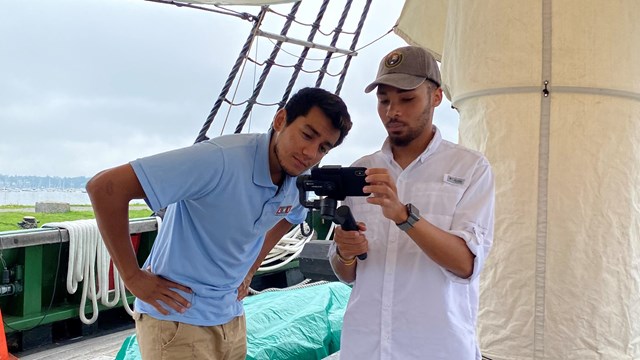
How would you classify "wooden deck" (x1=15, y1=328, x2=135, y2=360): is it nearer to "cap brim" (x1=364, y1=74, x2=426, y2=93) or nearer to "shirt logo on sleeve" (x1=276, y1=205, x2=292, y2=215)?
"shirt logo on sleeve" (x1=276, y1=205, x2=292, y2=215)

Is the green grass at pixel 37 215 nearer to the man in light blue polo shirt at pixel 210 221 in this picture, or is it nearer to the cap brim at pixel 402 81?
the man in light blue polo shirt at pixel 210 221

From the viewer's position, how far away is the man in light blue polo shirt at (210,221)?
1332mm

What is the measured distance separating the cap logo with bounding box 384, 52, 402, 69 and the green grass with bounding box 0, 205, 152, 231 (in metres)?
2.70

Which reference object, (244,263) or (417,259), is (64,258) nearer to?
(244,263)

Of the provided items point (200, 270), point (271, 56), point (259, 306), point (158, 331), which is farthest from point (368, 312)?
point (271, 56)

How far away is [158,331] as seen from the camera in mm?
1413

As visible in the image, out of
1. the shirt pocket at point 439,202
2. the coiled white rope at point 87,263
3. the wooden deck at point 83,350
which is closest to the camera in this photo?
the shirt pocket at point 439,202

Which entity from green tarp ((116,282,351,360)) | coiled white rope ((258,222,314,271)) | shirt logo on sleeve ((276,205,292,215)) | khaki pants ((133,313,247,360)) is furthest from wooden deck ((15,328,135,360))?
shirt logo on sleeve ((276,205,292,215))

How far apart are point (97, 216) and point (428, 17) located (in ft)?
6.28

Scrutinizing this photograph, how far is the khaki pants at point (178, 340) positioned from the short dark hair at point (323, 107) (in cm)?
61

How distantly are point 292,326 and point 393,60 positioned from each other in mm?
1598

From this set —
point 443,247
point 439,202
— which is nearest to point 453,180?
point 439,202

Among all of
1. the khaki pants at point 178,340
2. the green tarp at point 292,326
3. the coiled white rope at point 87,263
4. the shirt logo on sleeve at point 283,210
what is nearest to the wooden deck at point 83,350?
the coiled white rope at point 87,263

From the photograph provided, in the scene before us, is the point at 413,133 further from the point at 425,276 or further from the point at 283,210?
the point at 283,210
